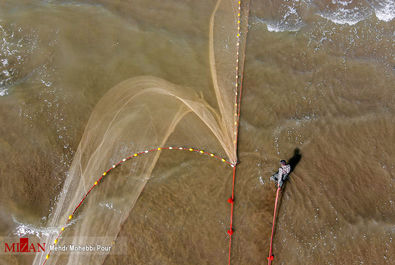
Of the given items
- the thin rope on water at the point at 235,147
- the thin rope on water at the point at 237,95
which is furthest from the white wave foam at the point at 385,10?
the thin rope on water at the point at 235,147

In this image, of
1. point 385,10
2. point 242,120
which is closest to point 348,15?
point 385,10

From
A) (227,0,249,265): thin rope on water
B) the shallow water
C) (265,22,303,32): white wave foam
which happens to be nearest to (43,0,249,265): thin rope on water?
(227,0,249,265): thin rope on water

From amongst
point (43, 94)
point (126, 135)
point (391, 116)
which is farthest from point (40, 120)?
point (391, 116)

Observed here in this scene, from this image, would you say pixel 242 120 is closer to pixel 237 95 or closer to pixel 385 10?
pixel 237 95

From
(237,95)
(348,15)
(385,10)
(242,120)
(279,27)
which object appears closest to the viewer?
(242,120)

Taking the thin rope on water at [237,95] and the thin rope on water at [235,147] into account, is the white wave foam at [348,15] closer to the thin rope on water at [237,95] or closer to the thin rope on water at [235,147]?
the thin rope on water at [237,95]

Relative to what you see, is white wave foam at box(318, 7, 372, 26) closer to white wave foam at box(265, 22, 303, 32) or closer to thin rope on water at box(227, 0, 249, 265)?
white wave foam at box(265, 22, 303, 32)
